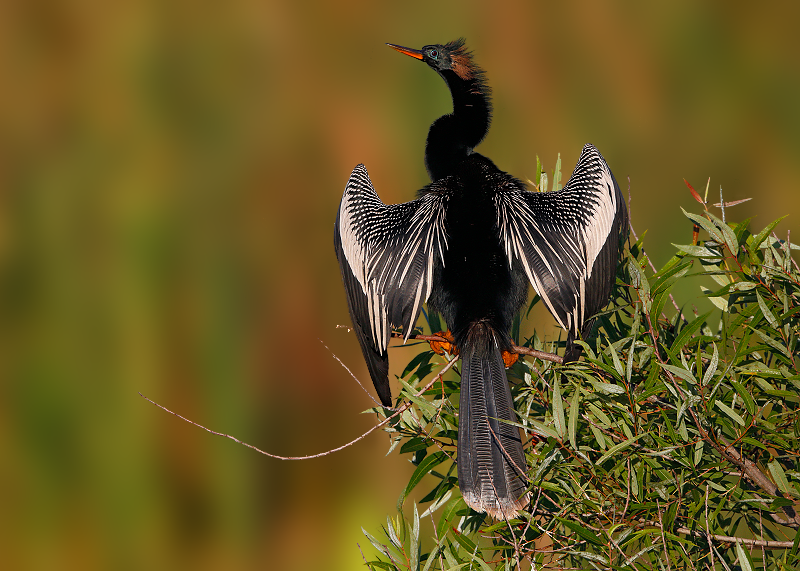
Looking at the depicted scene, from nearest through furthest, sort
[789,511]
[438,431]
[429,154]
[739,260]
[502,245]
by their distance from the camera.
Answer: [789,511], [739,260], [438,431], [502,245], [429,154]

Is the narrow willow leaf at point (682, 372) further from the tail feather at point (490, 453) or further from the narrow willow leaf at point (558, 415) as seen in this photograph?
the tail feather at point (490, 453)

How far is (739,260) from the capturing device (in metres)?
1.46

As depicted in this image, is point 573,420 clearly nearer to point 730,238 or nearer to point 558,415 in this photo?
point 558,415

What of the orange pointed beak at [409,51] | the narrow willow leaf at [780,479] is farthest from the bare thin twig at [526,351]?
→ the orange pointed beak at [409,51]

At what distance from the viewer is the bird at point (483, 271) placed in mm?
1464

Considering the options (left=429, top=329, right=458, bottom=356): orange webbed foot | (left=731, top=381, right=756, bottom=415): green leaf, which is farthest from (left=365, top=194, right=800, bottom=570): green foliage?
(left=429, top=329, right=458, bottom=356): orange webbed foot

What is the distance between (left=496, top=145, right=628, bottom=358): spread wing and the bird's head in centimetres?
76

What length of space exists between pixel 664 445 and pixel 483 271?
0.67 meters

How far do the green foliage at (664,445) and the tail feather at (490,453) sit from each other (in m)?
0.04

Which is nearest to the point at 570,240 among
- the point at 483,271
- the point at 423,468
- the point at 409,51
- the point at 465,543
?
the point at 483,271

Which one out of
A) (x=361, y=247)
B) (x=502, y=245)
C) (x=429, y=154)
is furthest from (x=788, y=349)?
(x=429, y=154)

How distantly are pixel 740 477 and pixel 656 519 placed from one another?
18 centimetres

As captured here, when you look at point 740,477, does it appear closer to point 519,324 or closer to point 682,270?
point 682,270

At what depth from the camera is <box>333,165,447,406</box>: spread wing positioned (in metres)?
1.76
